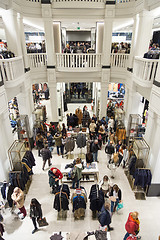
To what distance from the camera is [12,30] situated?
735cm

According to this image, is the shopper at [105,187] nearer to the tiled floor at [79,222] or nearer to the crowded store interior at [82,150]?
the crowded store interior at [82,150]

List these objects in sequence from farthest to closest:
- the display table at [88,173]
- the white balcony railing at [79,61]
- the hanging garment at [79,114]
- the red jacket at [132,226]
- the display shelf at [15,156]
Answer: the hanging garment at [79,114] < the white balcony railing at [79,61] < the display table at [88,173] < the display shelf at [15,156] < the red jacket at [132,226]

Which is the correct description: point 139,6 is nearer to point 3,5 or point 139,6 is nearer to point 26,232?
point 3,5

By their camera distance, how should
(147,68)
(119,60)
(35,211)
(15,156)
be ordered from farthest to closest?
(119,60)
(15,156)
(147,68)
(35,211)

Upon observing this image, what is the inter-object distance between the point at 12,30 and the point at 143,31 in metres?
5.79

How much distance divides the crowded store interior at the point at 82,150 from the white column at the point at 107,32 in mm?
44

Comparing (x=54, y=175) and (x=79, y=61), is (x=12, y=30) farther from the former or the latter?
(x=54, y=175)

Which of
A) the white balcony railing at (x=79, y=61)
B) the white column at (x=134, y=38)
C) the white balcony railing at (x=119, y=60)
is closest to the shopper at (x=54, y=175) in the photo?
the white balcony railing at (x=79, y=61)

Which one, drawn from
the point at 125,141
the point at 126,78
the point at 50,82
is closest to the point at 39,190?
the point at 125,141

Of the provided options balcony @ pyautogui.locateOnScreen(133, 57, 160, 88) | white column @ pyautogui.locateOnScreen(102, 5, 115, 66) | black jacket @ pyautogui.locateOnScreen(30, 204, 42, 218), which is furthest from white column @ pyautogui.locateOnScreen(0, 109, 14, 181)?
white column @ pyautogui.locateOnScreen(102, 5, 115, 66)

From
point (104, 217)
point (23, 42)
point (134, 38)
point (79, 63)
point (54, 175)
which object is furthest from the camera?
point (79, 63)

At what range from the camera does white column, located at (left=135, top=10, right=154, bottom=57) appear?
732cm

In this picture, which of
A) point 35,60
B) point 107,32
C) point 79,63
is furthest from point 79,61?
point 35,60

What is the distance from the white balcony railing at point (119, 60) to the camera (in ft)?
30.1
